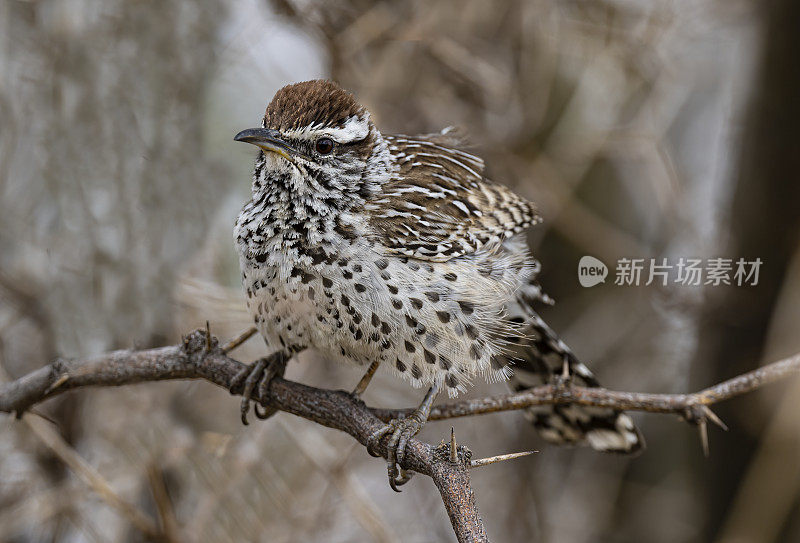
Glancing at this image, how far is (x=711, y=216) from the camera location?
8.32 ft

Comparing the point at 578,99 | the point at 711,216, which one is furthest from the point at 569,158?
the point at 711,216

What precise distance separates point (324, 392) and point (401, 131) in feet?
3.92

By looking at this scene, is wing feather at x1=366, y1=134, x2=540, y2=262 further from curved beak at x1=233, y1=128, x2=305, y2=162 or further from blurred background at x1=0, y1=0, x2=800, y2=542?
blurred background at x1=0, y1=0, x2=800, y2=542

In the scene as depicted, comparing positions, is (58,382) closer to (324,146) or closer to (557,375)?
(324,146)

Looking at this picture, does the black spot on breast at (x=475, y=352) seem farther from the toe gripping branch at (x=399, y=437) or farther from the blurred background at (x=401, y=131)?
the blurred background at (x=401, y=131)

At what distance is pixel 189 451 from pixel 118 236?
2.50 feet

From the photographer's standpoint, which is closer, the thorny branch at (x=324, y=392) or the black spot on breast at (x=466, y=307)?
the thorny branch at (x=324, y=392)

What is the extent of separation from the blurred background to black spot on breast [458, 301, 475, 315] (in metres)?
0.54

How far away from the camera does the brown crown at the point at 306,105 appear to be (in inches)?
51.1

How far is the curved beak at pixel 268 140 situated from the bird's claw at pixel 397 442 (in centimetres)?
53

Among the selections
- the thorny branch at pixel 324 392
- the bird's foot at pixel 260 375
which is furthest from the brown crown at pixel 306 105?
the bird's foot at pixel 260 375

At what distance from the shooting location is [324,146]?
140 centimetres

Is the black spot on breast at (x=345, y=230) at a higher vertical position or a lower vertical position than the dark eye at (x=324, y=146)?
lower

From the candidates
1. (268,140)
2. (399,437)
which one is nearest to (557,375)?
(399,437)
